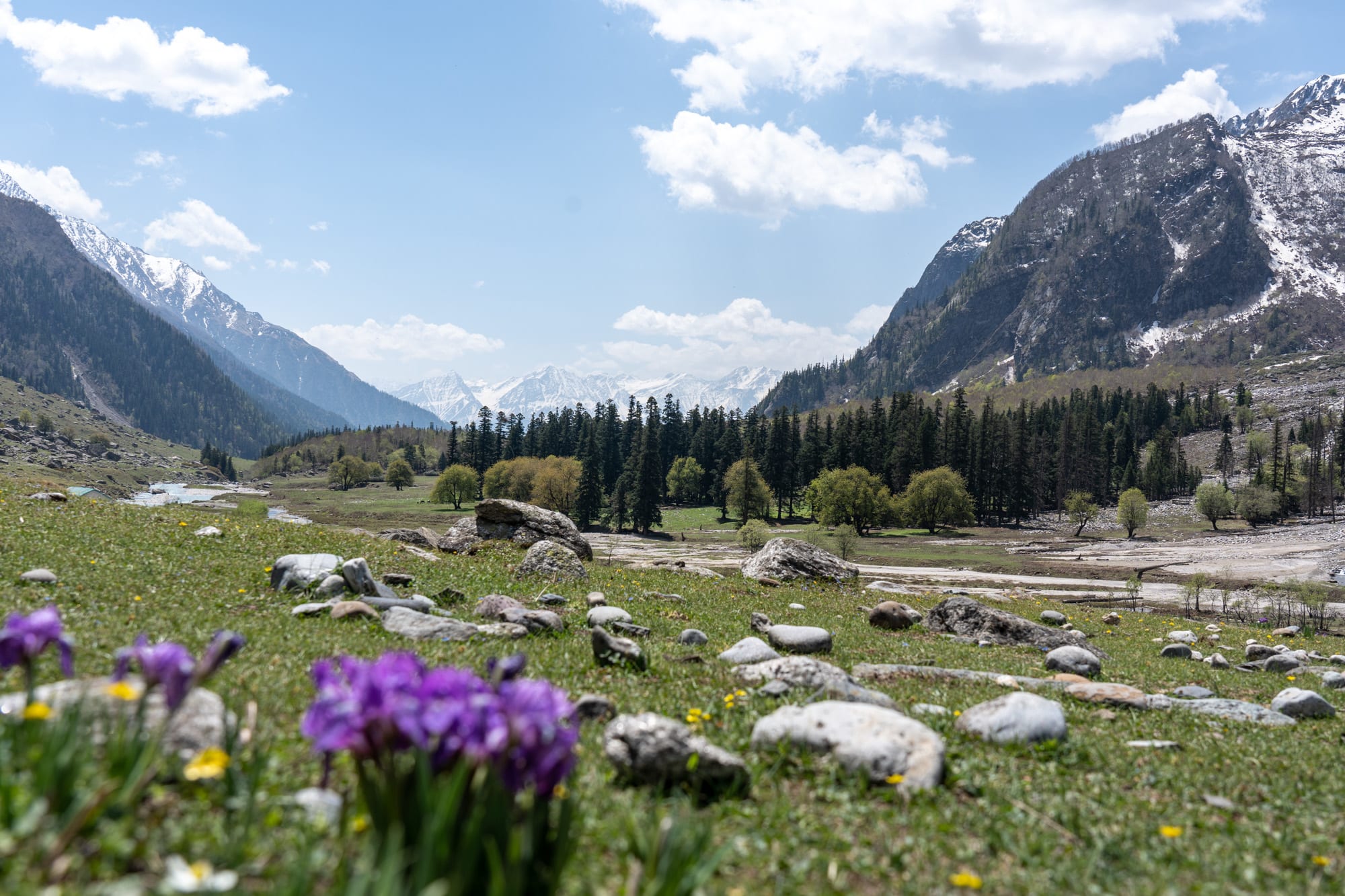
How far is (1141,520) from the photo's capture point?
105 metres

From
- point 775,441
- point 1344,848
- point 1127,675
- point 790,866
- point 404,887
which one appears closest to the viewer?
point 404,887

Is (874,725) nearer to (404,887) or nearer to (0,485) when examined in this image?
(404,887)

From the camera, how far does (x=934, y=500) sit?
4215 inches

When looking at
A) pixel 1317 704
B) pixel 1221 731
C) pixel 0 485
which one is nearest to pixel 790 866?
pixel 1221 731

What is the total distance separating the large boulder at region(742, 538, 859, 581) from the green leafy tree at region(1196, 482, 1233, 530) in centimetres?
11326

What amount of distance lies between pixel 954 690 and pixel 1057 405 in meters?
209

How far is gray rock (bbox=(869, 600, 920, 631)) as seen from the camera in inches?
840

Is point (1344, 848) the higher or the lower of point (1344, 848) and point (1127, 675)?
the higher

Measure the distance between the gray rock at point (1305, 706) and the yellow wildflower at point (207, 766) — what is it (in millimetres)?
15855

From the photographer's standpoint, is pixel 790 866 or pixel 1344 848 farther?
pixel 1344 848

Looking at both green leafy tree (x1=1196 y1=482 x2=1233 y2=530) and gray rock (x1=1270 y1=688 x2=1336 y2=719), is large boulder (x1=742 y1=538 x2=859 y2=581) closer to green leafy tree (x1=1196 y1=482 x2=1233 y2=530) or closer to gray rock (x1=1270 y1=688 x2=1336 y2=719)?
gray rock (x1=1270 y1=688 x2=1336 y2=719)

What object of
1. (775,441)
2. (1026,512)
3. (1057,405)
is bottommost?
(1026,512)

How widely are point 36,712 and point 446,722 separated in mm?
2507

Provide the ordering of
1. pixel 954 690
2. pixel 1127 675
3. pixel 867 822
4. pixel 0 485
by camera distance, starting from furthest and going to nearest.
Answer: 1. pixel 0 485
2. pixel 1127 675
3. pixel 954 690
4. pixel 867 822
